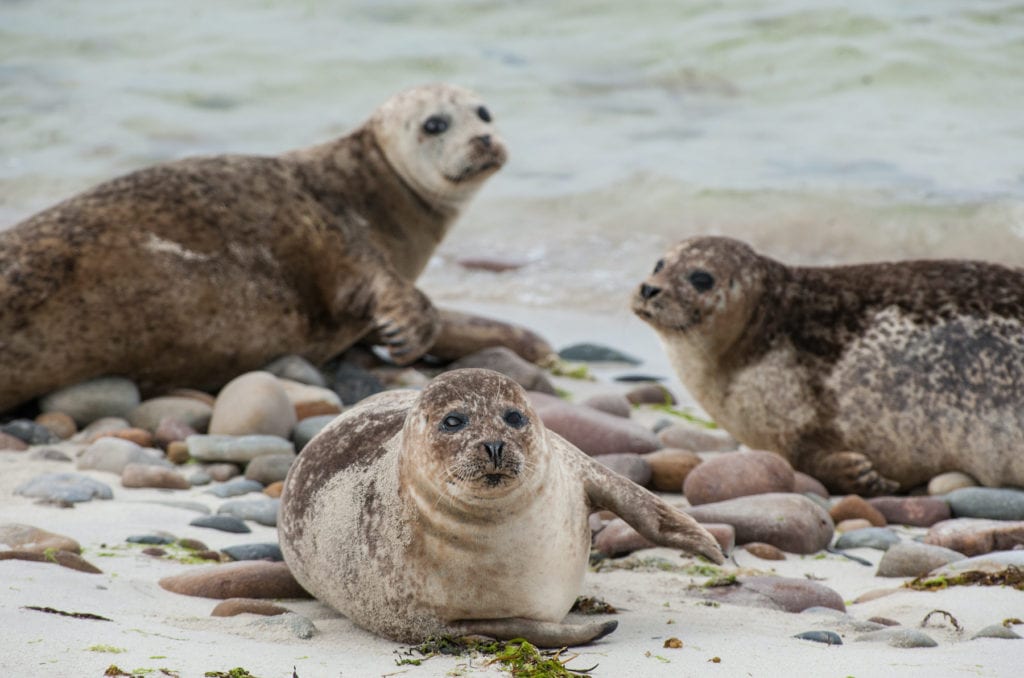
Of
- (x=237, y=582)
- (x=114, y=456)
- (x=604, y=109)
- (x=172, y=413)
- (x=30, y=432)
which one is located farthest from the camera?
(x=604, y=109)

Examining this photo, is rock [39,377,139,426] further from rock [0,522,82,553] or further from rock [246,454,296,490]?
rock [0,522,82,553]

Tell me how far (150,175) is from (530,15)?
45.5ft

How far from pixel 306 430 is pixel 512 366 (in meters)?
1.63

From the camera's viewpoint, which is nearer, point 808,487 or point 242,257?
point 808,487

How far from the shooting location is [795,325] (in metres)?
5.55

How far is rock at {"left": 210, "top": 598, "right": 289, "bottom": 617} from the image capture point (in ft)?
11.5

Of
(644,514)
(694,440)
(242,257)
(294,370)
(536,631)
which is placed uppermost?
(242,257)

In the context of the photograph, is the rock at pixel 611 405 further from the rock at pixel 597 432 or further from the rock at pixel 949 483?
the rock at pixel 949 483

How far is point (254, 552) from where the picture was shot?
13.5 ft

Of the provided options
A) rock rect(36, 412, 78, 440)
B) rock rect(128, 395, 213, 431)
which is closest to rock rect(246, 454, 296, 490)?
rock rect(128, 395, 213, 431)

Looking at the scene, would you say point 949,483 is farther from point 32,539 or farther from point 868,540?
point 32,539

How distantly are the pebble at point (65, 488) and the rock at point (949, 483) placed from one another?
2.90 metres

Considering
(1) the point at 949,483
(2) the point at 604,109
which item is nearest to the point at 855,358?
(1) the point at 949,483

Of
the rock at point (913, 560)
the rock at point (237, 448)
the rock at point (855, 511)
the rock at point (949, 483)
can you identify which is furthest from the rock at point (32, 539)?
the rock at point (949, 483)
